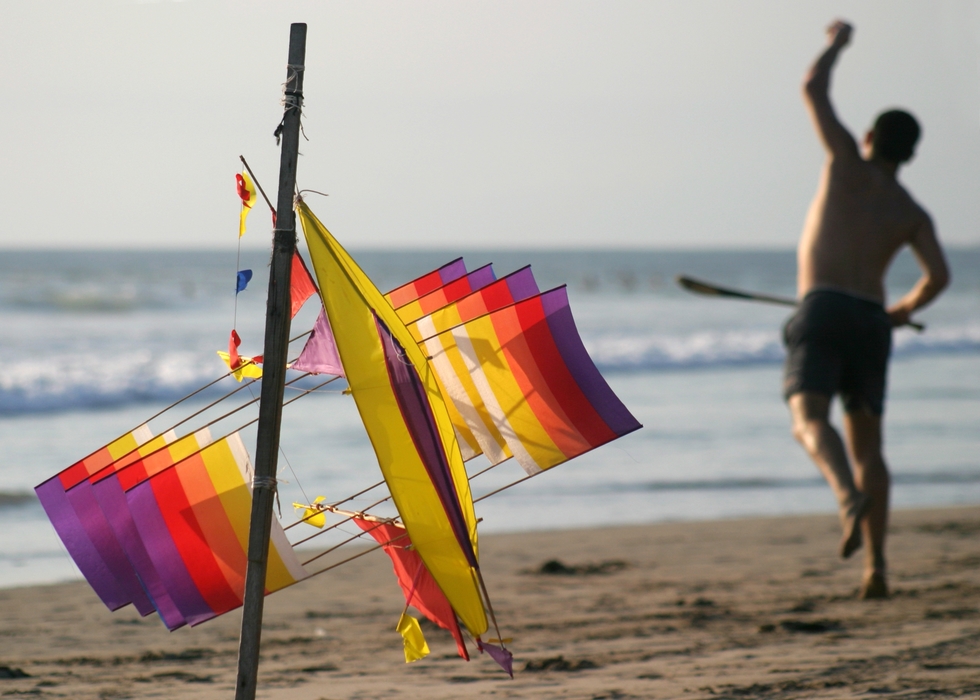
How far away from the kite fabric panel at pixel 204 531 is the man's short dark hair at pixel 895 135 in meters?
2.99

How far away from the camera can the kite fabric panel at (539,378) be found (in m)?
2.44

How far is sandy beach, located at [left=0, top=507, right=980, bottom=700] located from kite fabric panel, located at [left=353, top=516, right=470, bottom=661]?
93 centimetres

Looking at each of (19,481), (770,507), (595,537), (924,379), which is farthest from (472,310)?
(924,379)

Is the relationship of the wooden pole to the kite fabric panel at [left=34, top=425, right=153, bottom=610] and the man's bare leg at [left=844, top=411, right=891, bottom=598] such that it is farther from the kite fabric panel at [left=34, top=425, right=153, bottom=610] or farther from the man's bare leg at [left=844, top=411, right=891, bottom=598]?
the man's bare leg at [left=844, top=411, right=891, bottom=598]

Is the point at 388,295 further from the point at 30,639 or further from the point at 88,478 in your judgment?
the point at 30,639

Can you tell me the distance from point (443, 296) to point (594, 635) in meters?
1.87

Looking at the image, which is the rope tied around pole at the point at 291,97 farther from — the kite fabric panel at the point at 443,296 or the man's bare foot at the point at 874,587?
the man's bare foot at the point at 874,587

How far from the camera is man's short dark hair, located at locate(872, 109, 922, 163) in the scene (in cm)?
406

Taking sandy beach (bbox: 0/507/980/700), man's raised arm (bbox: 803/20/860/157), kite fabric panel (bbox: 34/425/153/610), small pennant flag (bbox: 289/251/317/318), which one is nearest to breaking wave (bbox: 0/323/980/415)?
sandy beach (bbox: 0/507/980/700)

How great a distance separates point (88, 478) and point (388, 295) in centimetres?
92

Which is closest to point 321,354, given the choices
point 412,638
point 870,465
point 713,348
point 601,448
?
point 412,638

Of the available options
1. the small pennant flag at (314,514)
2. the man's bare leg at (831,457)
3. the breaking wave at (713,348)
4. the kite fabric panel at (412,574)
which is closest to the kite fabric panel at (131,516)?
the small pennant flag at (314,514)

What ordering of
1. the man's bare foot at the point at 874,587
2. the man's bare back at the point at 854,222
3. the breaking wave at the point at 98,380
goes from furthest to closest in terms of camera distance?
1. the breaking wave at the point at 98,380
2. the man's bare foot at the point at 874,587
3. the man's bare back at the point at 854,222

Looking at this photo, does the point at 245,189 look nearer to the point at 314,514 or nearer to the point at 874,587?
the point at 314,514
